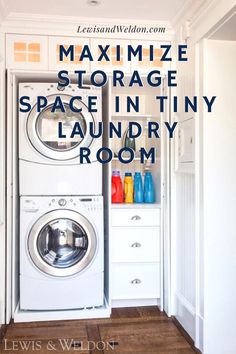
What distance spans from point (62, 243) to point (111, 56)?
1567mm

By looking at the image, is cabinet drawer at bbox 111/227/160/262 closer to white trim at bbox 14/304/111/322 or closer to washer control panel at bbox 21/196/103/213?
washer control panel at bbox 21/196/103/213

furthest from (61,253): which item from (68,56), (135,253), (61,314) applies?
(68,56)

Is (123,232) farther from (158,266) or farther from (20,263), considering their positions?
(20,263)

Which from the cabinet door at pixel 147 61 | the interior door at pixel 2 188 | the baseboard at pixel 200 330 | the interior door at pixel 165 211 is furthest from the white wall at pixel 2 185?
the baseboard at pixel 200 330

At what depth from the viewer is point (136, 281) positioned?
122 inches

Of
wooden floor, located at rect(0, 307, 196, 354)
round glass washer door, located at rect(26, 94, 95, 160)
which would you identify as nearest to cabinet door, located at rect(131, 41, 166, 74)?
round glass washer door, located at rect(26, 94, 95, 160)

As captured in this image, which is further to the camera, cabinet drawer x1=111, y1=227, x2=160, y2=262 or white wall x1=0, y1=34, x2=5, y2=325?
cabinet drawer x1=111, y1=227, x2=160, y2=262

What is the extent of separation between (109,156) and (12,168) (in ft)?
2.55

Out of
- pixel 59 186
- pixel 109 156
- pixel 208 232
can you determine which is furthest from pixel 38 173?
pixel 208 232

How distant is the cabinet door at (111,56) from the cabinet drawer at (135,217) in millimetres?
1162

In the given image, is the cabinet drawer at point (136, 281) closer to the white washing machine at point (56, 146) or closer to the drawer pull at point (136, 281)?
the drawer pull at point (136, 281)

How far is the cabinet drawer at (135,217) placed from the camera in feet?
10.0

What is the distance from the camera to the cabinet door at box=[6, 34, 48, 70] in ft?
9.29

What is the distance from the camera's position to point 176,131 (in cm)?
292
